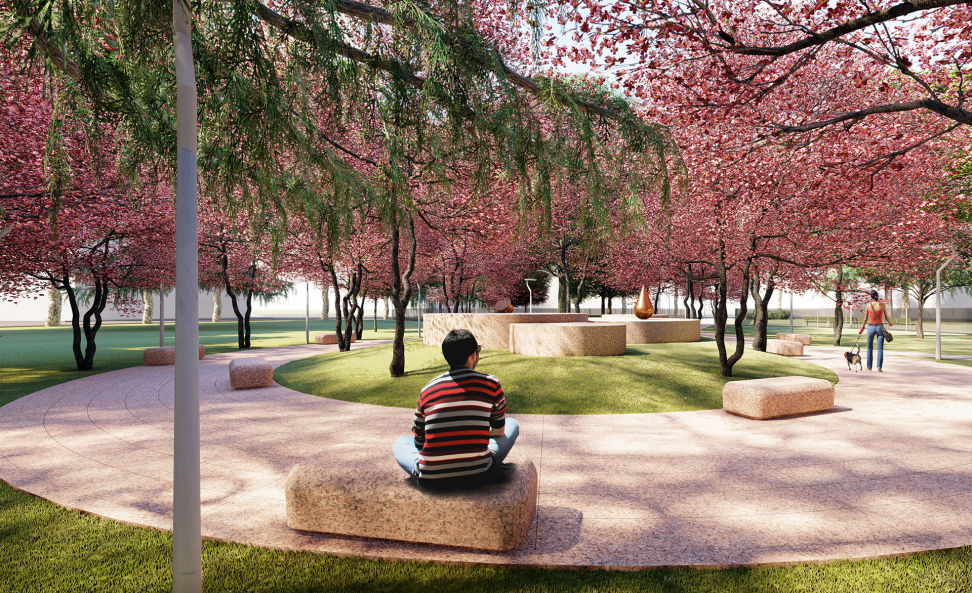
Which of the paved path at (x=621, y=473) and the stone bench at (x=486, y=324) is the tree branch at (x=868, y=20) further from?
the stone bench at (x=486, y=324)

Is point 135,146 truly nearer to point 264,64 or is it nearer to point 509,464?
point 264,64

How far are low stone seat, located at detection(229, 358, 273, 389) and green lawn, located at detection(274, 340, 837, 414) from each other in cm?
76

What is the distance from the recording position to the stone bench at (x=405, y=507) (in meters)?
3.52

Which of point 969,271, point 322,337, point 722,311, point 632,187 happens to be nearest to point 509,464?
point 632,187

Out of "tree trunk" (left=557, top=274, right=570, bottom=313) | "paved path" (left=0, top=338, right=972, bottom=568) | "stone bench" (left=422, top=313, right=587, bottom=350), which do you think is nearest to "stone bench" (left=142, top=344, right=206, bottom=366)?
"paved path" (left=0, top=338, right=972, bottom=568)

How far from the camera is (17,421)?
831 centimetres

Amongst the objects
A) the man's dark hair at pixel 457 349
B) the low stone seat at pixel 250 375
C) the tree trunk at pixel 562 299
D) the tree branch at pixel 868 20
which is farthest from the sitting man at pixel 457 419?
the tree trunk at pixel 562 299

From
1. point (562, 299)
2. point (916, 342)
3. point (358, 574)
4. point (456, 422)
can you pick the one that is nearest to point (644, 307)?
point (562, 299)

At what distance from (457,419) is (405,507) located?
0.90 metres

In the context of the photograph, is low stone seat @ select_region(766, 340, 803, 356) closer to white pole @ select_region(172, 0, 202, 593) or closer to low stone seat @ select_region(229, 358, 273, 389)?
low stone seat @ select_region(229, 358, 273, 389)

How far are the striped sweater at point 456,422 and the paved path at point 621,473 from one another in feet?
2.24

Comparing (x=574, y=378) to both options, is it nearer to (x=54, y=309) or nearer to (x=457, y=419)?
(x=457, y=419)

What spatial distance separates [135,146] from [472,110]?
302 cm

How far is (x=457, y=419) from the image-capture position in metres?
3.26
